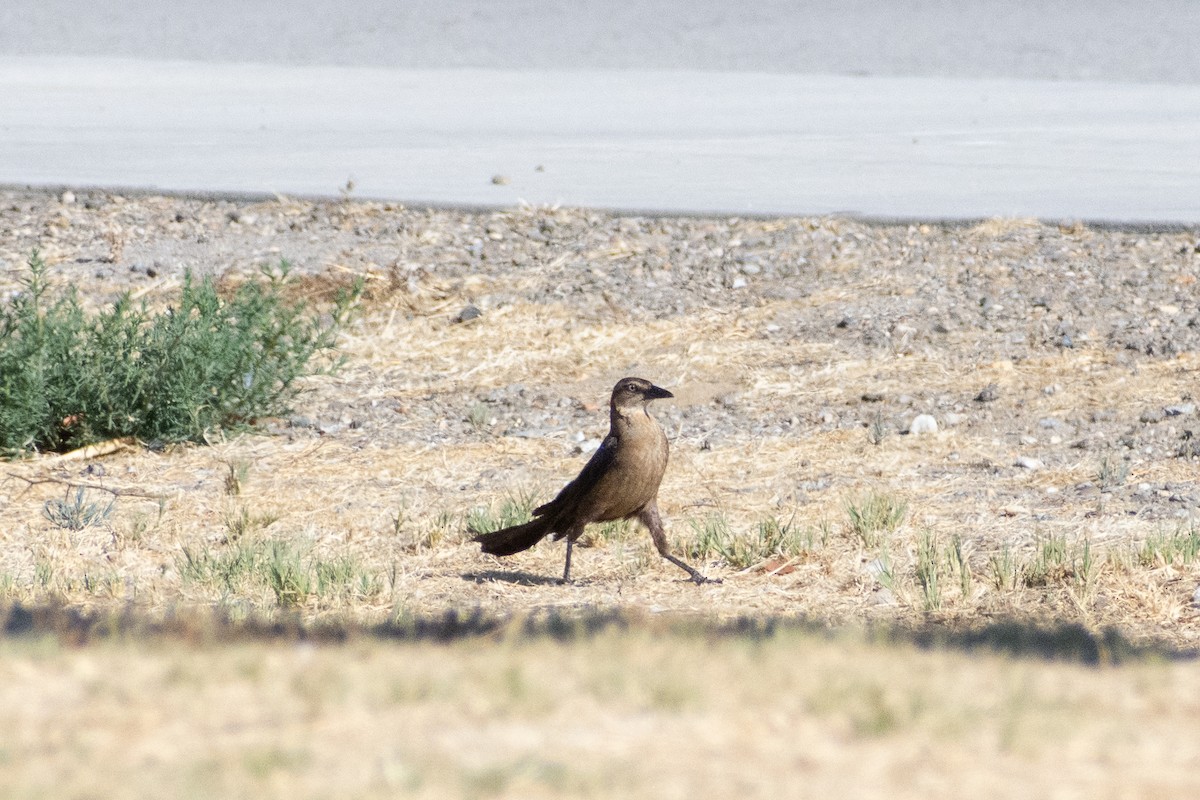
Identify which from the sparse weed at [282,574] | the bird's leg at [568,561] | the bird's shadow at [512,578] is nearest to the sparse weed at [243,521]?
the sparse weed at [282,574]

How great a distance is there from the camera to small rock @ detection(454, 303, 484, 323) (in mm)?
9969

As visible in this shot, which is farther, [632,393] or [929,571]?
[632,393]

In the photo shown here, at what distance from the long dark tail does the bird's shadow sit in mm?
150

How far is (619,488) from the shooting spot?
5.83 meters

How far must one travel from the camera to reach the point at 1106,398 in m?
8.39

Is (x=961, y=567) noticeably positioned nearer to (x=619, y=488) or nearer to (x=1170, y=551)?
(x=1170, y=551)

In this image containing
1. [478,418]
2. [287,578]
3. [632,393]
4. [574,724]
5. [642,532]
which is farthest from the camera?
[478,418]

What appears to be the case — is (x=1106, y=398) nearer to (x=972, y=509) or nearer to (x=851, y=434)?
(x=851, y=434)

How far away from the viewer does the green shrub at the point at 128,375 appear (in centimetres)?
759

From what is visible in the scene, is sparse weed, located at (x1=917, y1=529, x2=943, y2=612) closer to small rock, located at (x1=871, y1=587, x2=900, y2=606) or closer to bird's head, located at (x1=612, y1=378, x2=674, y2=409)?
small rock, located at (x1=871, y1=587, x2=900, y2=606)

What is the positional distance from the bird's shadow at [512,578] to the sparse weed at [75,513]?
159 centimetres

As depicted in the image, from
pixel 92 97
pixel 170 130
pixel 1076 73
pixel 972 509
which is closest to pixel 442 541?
pixel 972 509

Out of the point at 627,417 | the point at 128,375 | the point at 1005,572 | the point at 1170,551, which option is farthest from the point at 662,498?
the point at 128,375

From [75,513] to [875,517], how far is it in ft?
A: 10.5
